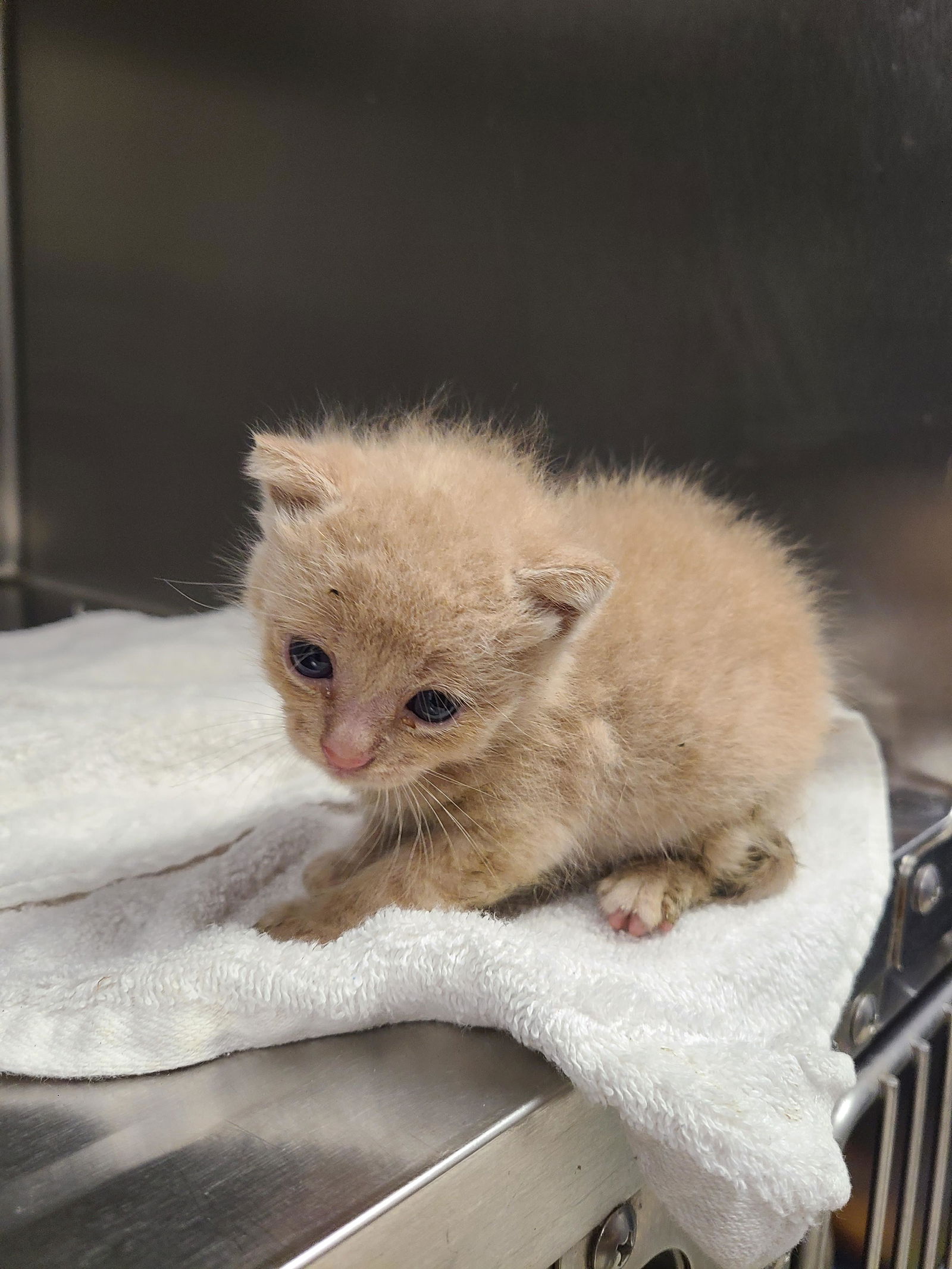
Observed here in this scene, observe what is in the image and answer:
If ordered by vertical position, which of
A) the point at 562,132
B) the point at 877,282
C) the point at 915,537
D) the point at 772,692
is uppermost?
the point at 562,132

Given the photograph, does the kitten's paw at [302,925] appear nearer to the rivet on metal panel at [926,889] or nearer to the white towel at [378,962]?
the white towel at [378,962]

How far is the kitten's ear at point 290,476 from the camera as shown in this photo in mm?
835

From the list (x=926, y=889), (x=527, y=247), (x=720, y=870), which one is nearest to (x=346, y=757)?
(x=720, y=870)

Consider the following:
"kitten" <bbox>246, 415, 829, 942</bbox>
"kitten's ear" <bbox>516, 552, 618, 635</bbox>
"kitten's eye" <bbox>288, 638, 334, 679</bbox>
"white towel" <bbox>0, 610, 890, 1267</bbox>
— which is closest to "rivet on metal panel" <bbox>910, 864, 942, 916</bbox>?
"white towel" <bbox>0, 610, 890, 1267</bbox>

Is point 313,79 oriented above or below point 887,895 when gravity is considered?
above

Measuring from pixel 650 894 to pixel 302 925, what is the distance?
33 cm

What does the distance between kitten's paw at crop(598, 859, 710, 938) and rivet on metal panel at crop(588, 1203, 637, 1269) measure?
0.23 m

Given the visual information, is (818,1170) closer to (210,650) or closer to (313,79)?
(210,650)

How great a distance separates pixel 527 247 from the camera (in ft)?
5.27

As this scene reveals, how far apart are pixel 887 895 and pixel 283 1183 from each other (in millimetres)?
739

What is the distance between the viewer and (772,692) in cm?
104

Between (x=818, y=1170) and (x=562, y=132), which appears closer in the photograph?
(x=818, y=1170)

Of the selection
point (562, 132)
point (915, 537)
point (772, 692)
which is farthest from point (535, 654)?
point (562, 132)

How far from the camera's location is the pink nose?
2.59ft
